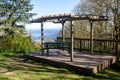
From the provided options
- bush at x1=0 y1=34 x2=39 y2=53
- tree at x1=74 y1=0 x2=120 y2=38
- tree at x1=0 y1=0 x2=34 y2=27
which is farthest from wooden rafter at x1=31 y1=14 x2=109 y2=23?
tree at x1=74 y1=0 x2=120 y2=38

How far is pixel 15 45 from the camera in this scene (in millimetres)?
15000

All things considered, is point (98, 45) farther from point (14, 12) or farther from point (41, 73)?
point (14, 12)

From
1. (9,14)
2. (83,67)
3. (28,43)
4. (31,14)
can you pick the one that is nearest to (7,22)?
(9,14)

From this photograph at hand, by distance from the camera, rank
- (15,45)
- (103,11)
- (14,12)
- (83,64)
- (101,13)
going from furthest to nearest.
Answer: (101,13) → (103,11) → (14,12) → (15,45) → (83,64)

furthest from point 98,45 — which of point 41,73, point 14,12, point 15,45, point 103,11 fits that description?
point 14,12

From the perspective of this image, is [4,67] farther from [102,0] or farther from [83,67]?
[102,0]

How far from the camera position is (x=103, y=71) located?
394 inches

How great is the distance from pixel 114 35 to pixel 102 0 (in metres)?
3.31

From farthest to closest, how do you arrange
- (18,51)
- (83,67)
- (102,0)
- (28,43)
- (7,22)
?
(102,0) < (7,22) < (28,43) < (18,51) < (83,67)

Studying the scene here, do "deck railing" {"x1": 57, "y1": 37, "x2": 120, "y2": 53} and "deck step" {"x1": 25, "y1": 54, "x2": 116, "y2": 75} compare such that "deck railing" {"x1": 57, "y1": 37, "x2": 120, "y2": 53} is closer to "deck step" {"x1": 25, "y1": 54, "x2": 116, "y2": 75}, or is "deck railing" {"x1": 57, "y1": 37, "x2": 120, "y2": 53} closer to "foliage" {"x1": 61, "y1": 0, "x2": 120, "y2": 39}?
"deck step" {"x1": 25, "y1": 54, "x2": 116, "y2": 75}

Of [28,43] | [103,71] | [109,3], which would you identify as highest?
[109,3]

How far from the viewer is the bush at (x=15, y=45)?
14734 mm

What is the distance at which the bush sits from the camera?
14734 mm

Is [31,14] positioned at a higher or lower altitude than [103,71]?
higher
